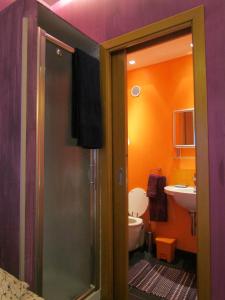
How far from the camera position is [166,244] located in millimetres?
2705

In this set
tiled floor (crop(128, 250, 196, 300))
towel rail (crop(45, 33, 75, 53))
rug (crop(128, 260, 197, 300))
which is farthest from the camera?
tiled floor (crop(128, 250, 196, 300))

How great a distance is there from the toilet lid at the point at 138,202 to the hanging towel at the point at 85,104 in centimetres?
153

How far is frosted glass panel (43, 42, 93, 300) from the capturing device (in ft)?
4.94

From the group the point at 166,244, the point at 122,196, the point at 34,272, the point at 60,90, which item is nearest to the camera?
the point at 34,272

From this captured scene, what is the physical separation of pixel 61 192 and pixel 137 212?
5.65ft

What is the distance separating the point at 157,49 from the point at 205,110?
1.69 metres

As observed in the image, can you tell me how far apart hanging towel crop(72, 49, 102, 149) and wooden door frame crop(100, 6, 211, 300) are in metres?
0.12

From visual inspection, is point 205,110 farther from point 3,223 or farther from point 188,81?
point 188,81

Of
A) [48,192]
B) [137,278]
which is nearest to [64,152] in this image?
[48,192]

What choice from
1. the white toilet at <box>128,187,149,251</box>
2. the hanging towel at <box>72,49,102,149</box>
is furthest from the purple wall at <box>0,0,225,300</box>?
the white toilet at <box>128,187,149,251</box>

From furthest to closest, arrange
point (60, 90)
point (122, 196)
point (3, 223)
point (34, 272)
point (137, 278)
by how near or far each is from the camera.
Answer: point (137, 278) < point (122, 196) < point (60, 90) < point (3, 223) < point (34, 272)

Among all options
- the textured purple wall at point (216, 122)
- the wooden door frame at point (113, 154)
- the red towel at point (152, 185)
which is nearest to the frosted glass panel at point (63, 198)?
the wooden door frame at point (113, 154)

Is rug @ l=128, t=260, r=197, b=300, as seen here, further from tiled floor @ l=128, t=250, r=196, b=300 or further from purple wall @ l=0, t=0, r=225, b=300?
purple wall @ l=0, t=0, r=225, b=300

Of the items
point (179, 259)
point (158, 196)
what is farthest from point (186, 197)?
point (179, 259)
